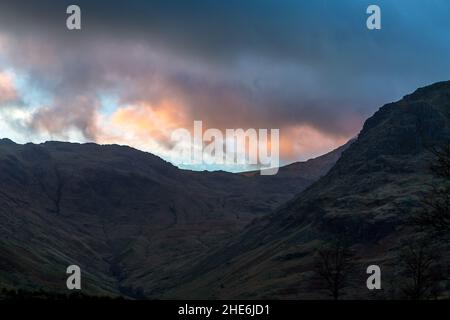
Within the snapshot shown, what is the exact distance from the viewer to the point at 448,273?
122 metres

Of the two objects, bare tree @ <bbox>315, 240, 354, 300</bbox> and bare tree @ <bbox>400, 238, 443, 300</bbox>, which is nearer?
bare tree @ <bbox>400, 238, 443, 300</bbox>

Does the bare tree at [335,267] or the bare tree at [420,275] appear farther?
the bare tree at [335,267]

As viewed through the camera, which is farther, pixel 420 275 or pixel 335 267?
pixel 335 267

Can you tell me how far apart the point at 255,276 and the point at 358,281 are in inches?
1601
